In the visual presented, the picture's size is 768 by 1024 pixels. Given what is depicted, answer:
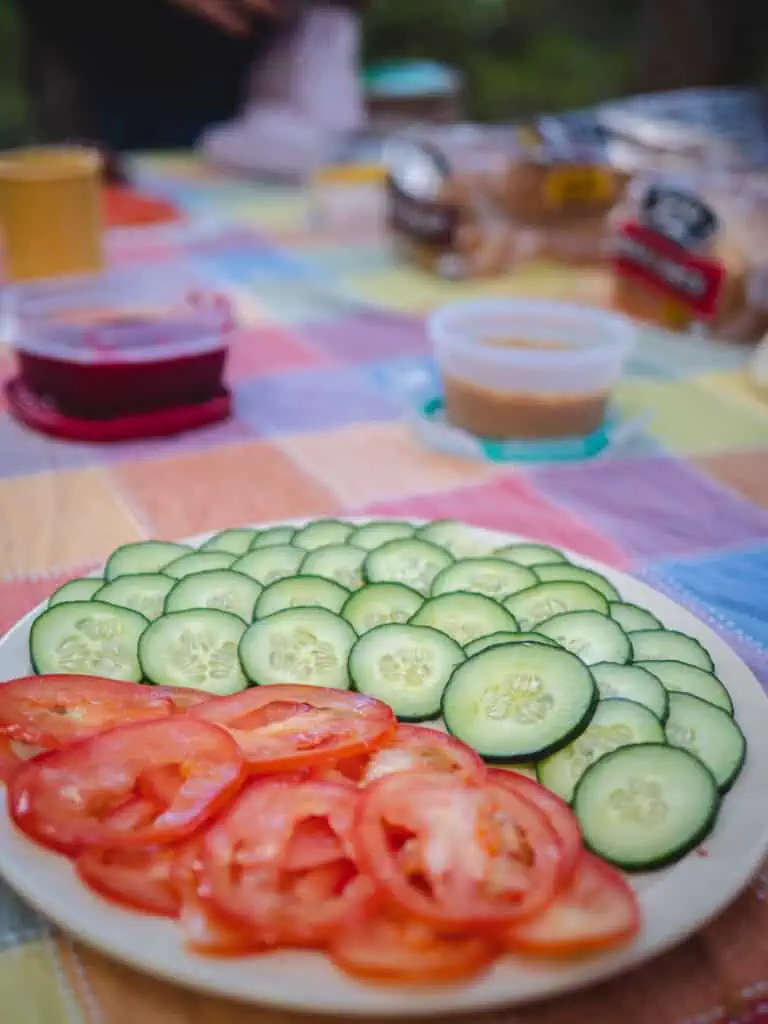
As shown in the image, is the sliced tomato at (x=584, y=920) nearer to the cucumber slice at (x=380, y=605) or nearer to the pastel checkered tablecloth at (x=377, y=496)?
the pastel checkered tablecloth at (x=377, y=496)

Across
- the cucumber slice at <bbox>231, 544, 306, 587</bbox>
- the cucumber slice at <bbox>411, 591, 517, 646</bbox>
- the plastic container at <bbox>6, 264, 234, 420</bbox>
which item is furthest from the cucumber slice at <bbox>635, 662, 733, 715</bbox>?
the plastic container at <bbox>6, 264, 234, 420</bbox>

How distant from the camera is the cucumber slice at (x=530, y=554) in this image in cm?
101

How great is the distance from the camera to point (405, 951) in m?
0.58

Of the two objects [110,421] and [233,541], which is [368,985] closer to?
[233,541]

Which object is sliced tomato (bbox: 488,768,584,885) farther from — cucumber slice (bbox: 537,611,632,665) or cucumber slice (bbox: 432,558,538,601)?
cucumber slice (bbox: 432,558,538,601)

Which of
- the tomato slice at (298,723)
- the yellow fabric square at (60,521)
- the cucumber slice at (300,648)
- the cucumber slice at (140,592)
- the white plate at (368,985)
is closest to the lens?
the white plate at (368,985)

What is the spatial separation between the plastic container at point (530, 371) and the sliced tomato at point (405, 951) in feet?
2.84

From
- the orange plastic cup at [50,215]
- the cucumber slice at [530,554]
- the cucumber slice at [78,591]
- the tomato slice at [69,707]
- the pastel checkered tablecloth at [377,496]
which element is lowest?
the pastel checkered tablecloth at [377,496]

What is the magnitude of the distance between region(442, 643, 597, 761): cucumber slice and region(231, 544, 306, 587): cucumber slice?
0.24 m

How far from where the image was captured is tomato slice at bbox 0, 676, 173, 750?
744mm

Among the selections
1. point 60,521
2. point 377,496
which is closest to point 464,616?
point 377,496

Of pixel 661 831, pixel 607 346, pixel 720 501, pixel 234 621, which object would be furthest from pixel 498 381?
pixel 661 831

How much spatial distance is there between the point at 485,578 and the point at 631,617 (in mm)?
130

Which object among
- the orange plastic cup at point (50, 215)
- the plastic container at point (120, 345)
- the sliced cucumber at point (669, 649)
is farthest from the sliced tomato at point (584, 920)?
the orange plastic cup at point (50, 215)
